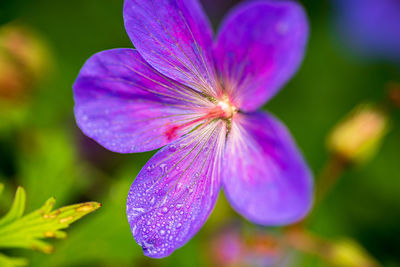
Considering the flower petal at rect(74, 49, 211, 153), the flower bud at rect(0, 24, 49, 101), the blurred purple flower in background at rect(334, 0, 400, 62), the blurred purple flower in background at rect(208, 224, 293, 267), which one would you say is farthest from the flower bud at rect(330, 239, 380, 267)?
the blurred purple flower in background at rect(334, 0, 400, 62)

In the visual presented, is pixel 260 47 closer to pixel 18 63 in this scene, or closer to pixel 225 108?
pixel 225 108

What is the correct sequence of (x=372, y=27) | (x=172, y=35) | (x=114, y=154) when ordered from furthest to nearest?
(x=372, y=27) → (x=114, y=154) → (x=172, y=35)

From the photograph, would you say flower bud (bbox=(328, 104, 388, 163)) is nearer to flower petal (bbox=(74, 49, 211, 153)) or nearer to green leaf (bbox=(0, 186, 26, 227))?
flower petal (bbox=(74, 49, 211, 153))

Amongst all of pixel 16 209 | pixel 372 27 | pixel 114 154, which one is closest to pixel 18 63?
pixel 114 154

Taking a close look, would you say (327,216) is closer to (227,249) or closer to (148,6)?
(227,249)

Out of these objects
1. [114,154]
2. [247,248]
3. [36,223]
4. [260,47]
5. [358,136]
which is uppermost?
[260,47]
